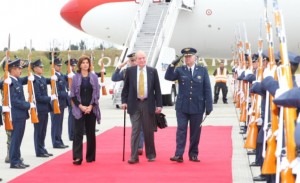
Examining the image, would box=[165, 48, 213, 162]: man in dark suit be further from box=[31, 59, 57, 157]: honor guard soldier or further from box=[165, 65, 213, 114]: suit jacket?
box=[31, 59, 57, 157]: honor guard soldier

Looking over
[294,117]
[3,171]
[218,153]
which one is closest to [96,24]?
[218,153]

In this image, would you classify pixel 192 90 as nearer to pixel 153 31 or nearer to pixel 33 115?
pixel 33 115

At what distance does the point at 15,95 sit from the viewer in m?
9.50

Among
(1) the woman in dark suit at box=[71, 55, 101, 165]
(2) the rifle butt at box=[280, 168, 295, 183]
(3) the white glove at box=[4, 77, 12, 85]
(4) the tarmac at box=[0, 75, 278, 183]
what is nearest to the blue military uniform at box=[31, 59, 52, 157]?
(4) the tarmac at box=[0, 75, 278, 183]

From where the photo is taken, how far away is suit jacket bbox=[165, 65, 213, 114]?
33.1 ft

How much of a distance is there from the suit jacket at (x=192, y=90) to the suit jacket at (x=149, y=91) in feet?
0.76

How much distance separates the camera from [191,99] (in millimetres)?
10094

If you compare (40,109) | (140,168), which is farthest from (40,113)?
(140,168)

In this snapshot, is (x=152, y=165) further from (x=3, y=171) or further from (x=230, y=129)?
(x=230, y=129)

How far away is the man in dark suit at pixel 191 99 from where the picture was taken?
1009cm

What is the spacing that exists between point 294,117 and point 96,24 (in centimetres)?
1788

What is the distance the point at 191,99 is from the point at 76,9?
1301 centimetres

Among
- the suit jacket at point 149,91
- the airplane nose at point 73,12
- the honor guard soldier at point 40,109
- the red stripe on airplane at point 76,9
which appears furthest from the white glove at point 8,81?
the airplane nose at point 73,12

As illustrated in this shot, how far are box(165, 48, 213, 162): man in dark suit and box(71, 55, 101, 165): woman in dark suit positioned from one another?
3.41ft
